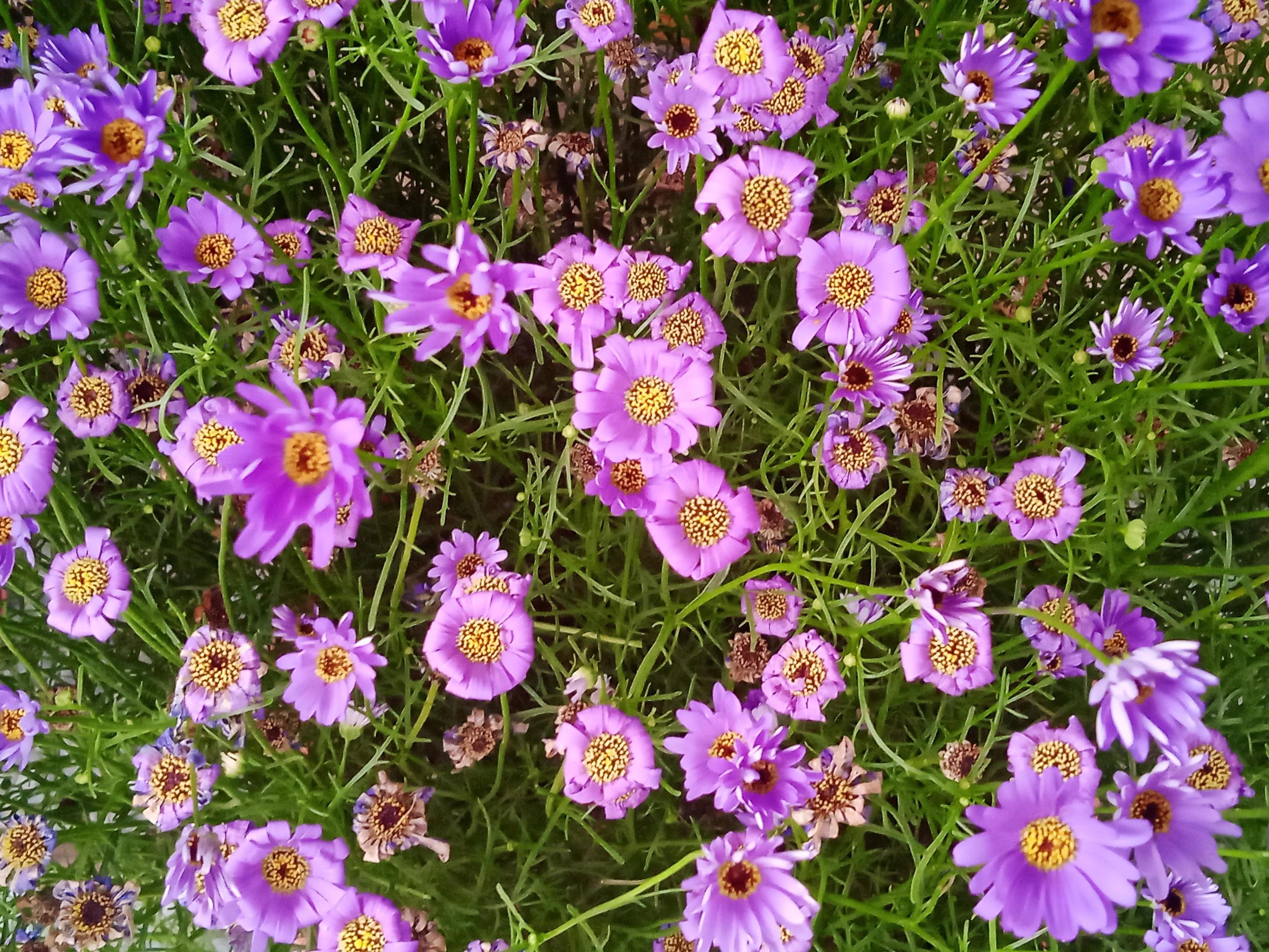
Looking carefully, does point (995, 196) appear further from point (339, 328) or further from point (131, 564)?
point (131, 564)

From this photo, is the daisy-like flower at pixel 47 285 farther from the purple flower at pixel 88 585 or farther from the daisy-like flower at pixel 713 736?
the daisy-like flower at pixel 713 736

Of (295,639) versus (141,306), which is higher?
(141,306)

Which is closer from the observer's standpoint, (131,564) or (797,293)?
(797,293)

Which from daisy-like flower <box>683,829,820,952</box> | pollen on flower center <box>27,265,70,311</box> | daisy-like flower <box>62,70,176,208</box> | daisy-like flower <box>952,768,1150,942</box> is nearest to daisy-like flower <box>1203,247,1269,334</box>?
daisy-like flower <box>952,768,1150,942</box>

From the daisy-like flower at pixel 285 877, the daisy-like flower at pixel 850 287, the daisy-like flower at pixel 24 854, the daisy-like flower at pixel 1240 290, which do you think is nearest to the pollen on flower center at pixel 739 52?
the daisy-like flower at pixel 850 287

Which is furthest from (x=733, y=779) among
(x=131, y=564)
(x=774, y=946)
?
(x=131, y=564)

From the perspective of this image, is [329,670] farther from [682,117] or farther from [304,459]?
[682,117]

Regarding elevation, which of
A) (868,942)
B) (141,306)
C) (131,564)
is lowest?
(868,942)

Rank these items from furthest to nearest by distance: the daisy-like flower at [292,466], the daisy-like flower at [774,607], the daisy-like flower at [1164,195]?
→ the daisy-like flower at [774,607] < the daisy-like flower at [1164,195] < the daisy-like flower at [292,466]
